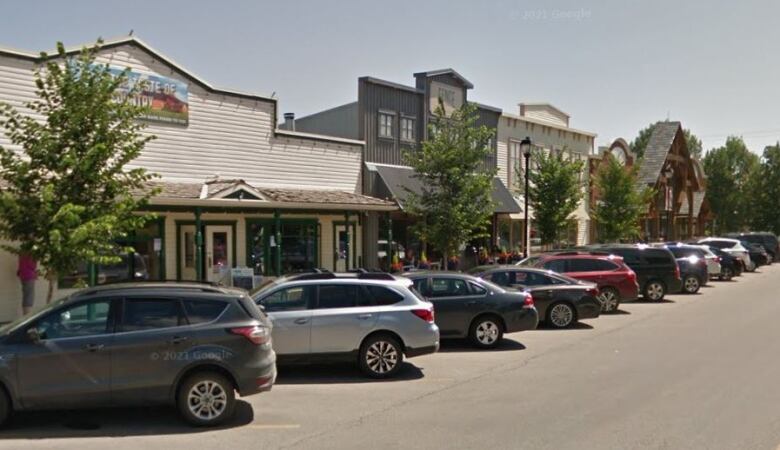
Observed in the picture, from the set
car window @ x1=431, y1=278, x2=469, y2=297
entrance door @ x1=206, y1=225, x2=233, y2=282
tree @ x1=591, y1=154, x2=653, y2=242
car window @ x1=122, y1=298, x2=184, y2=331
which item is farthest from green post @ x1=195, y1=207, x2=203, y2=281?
tree @ x1=591, y1=154, x2=653, y2=242

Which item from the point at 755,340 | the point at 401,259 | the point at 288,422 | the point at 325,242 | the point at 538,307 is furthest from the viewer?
the point at 401,259

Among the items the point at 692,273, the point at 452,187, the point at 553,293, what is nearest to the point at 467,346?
the point at 553,293

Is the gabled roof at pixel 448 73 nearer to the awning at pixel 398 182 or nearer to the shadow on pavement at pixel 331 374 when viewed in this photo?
the awning at pixel 398 182

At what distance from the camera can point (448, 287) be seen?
1399 cm

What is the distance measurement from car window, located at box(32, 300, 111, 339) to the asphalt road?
3.60 ft

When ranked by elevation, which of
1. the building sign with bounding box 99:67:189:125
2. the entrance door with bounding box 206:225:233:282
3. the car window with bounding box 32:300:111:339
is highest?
the building sign with bounding box 99:67:189:125

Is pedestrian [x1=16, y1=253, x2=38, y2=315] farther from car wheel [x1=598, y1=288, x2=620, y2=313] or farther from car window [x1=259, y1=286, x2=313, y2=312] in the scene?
car wheel [x1=598, y1=288, x2=620, y2=313]

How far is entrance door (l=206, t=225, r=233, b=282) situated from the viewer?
65.8ft

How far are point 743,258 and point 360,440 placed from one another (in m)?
33.6

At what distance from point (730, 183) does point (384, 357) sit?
69912mm

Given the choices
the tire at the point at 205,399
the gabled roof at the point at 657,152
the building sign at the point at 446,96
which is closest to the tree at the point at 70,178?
the tire at the point at 205,399

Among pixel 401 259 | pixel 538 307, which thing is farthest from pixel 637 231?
pixel 538 307

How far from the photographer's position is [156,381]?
8234mm

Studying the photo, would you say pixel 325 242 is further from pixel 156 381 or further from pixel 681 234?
pixel 681 234
